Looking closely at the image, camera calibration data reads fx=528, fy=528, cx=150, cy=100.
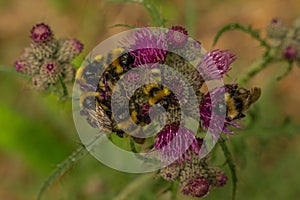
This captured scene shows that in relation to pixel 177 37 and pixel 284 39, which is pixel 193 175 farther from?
pixel 284 39

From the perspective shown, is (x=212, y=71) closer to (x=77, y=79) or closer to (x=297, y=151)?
(x=77, y=79)

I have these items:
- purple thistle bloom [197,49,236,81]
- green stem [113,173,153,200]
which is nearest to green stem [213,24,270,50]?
purple thistle bloom [197,49,236,81]

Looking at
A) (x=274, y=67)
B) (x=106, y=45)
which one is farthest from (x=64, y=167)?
(x=274, y=67)

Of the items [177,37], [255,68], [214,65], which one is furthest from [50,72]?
[255,68]

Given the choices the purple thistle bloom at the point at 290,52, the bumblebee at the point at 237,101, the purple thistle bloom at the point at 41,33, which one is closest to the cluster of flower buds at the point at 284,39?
the purple thistle bloom at the point at 290,52

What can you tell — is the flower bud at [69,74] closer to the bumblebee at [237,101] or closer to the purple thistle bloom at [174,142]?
the purple thistle bloom at [174,142]

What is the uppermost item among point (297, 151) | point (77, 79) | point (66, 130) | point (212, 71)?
point (66, 130)

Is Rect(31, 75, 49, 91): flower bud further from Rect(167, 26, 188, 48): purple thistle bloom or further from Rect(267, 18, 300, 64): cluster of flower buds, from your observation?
Rect(267, 18, 300, 64): cluster of flower buds
